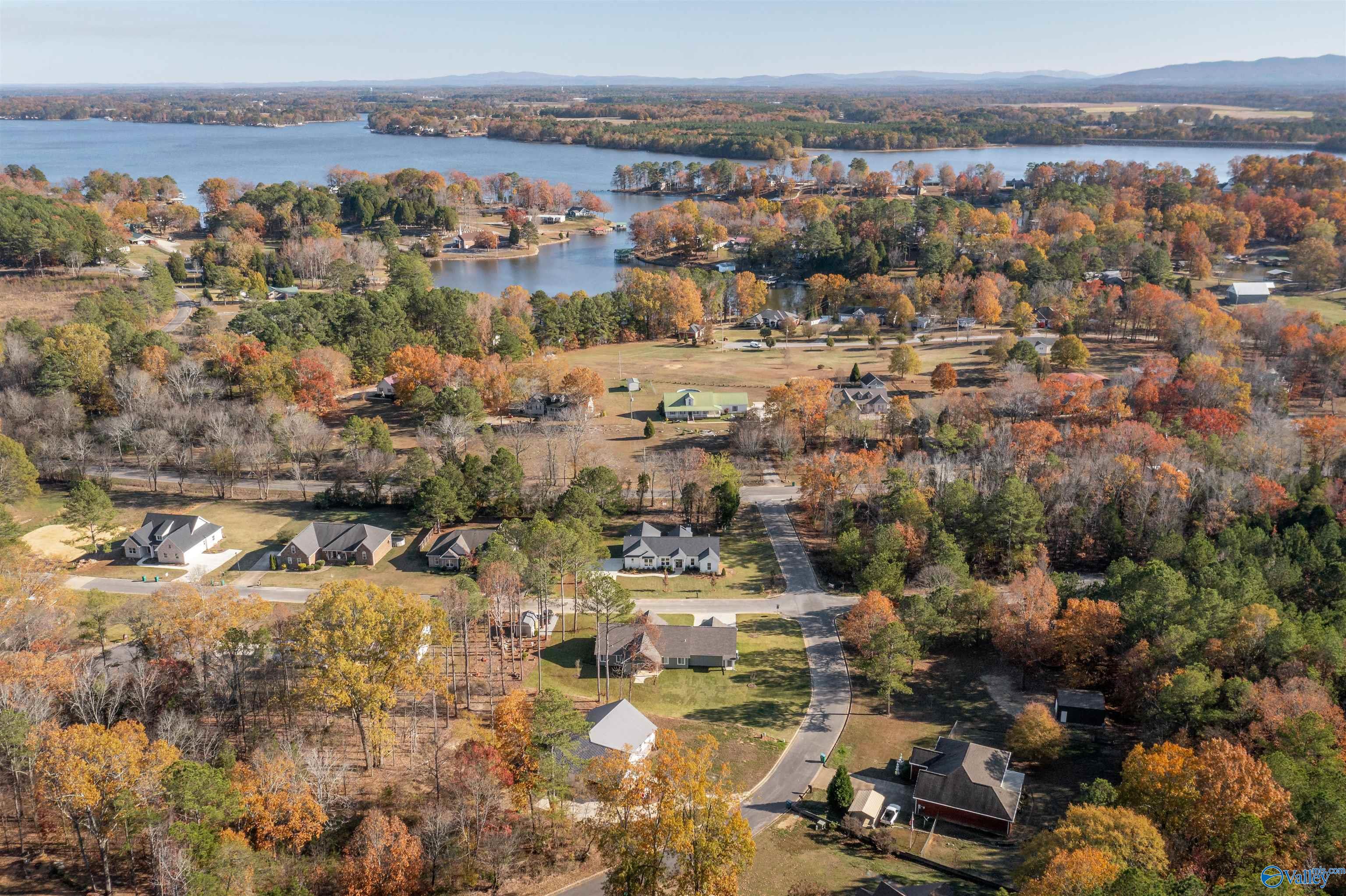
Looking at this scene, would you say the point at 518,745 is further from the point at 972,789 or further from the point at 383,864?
the point at 972,789

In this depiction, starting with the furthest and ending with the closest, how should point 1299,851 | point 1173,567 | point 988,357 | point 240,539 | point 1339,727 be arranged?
point 988,357, point 240,539, point 1173,567, point 1339,727, point 1299,851

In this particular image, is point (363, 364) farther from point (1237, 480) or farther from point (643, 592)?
point (1237, 480)

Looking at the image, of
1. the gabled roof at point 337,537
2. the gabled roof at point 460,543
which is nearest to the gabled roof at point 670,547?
the gabled roof at point 460,543

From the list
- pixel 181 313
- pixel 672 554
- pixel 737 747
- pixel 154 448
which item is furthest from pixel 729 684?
pixel 181 313

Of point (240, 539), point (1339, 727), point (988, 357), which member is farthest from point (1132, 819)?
point (988, 357)

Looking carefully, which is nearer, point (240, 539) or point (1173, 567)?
point (1173, 567)

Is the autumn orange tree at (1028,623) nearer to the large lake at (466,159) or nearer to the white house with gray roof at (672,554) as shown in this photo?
the white house with gray roof at (672,554)
